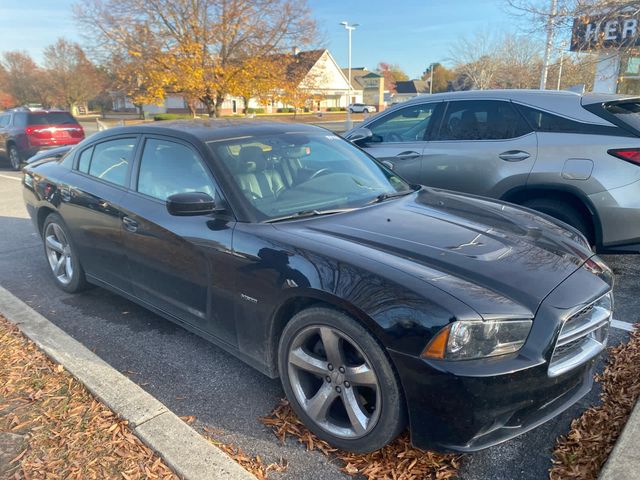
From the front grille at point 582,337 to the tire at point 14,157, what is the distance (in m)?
15.7

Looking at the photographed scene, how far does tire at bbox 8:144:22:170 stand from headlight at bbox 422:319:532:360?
15503 mm

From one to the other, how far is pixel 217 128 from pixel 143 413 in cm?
193

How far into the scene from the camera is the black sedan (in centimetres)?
206

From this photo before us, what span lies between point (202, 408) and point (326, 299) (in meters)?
1.12

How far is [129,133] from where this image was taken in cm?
387

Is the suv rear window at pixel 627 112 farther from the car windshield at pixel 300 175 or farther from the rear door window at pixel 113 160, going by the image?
the rear door window at pixel 113 160

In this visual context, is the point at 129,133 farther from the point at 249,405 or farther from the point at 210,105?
the point at 210,105

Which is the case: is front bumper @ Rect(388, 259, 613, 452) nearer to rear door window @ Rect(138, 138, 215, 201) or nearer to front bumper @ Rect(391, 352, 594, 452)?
front bumper @ Rect(391, 352, 594, 452)

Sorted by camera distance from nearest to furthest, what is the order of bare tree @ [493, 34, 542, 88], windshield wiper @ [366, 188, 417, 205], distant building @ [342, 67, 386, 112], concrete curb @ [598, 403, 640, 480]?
concrete curb @ [598, 403, 640, 480], windshield wiper @ [366, 188, 417, 205], bare tree @ [493, 34, 542, 88], distant building @ [342, 67, 386, 112]

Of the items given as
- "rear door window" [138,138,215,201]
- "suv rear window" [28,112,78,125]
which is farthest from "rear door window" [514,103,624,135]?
"suv rear window" [28,112,78,125]

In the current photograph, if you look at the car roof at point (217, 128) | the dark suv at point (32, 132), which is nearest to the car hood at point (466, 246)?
the car roof at point (217, 128)

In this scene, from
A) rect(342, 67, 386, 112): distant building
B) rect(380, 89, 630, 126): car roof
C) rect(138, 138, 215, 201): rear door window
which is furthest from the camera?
rect(342, 67, 386, 112): distant building

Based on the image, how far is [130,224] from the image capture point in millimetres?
3482

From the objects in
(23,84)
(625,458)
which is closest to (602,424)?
(625,458)
